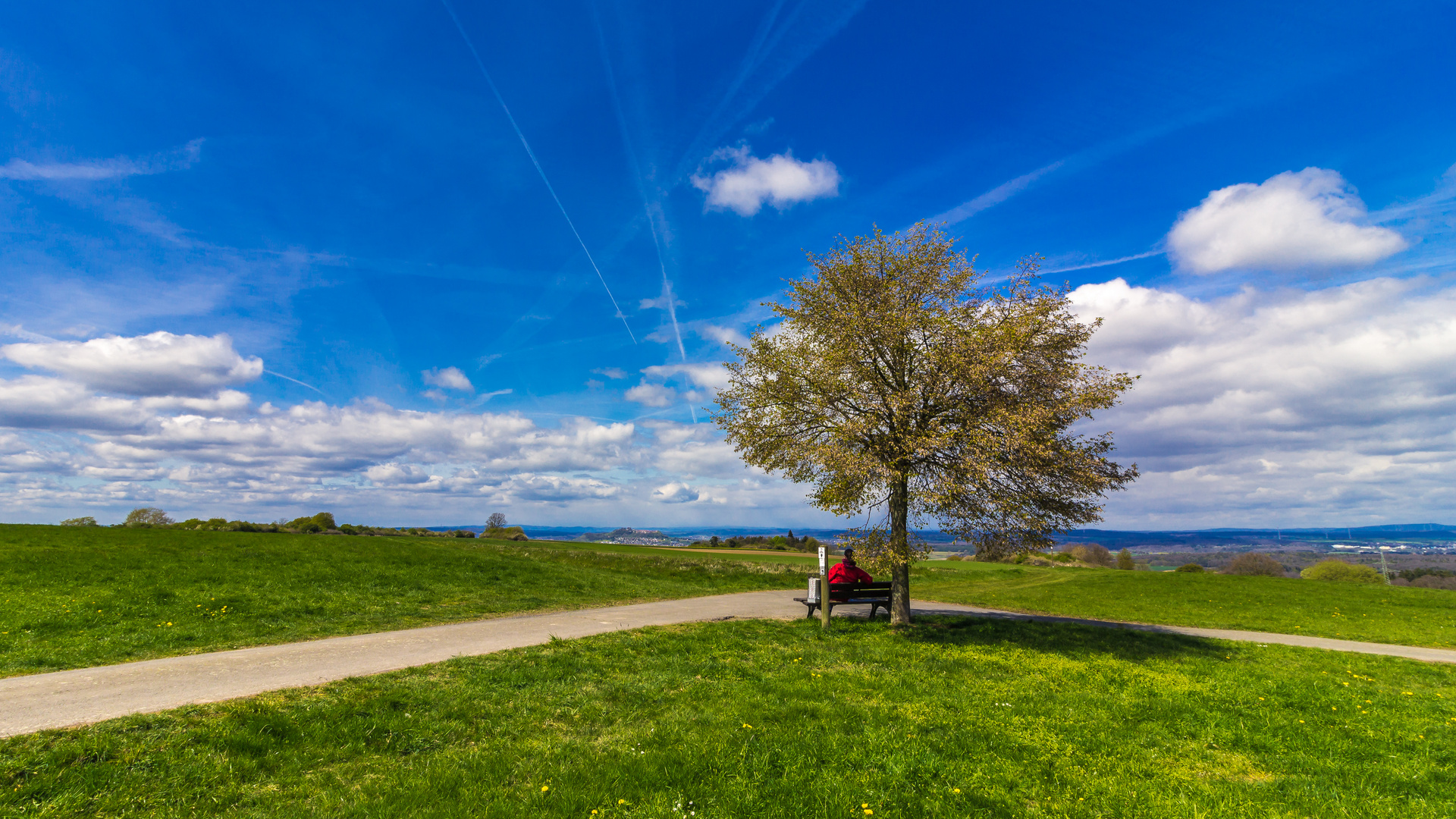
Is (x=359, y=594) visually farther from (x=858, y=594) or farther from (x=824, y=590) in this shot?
(x=858, y=594)

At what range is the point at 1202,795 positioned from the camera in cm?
670

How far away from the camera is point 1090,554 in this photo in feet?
227

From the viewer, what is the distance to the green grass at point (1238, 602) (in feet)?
69.4

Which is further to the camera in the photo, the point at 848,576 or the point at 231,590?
the point at 848,576

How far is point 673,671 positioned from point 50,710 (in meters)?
8.56

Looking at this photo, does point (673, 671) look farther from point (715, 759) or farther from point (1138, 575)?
point (1138, 575)

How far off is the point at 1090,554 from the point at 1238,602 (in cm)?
4781


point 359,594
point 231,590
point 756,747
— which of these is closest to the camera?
point 756,747

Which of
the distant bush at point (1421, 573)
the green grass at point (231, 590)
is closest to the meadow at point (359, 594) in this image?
the green grass at point (231, 590)

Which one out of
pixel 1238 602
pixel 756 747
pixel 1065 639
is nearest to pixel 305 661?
pixel 756 747

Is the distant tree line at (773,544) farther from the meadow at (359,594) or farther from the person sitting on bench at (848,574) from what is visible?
the person sitting on bench at (848,574)

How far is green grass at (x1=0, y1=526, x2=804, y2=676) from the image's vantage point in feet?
42.6

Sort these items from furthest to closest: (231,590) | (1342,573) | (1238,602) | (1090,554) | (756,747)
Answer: (1090,554), (1342,573), (1238,602), (231,590), (756,747)

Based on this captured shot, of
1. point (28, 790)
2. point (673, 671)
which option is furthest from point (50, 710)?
point (673, 671)
